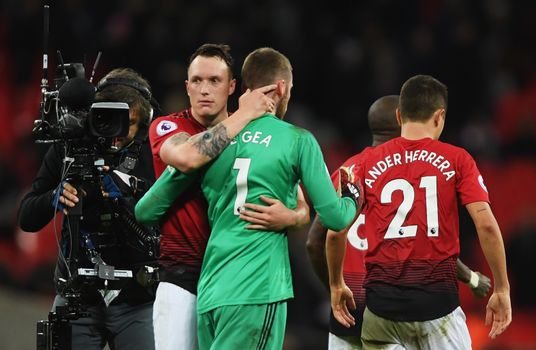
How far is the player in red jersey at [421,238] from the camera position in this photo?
5.56m

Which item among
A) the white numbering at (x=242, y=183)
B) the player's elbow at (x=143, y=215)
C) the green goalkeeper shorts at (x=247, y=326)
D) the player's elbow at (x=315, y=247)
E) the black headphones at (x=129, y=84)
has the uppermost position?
the black headphones at (x=129, y=84)

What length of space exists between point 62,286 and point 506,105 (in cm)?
778

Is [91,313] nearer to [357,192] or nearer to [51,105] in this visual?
[51,105]

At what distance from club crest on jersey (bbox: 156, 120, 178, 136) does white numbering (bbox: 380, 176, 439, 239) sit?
1.13 meters

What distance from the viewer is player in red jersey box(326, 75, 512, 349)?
5562mm

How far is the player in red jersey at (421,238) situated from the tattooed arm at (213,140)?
2.45 ft

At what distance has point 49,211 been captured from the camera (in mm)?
5652

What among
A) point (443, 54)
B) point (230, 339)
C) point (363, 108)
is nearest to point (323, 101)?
point (363, 108)

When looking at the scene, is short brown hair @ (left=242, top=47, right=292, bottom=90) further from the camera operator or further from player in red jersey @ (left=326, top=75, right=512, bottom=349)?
the camera operator

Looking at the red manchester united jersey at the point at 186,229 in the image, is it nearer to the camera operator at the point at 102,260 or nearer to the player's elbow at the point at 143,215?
the player's elbow at the point at 143,215

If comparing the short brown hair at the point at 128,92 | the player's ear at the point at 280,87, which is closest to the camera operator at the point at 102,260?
the short brown hair at the point at 128,92

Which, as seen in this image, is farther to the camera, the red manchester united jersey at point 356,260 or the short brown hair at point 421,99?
the red manchester united jersey at point 356,260

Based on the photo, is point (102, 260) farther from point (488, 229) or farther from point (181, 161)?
point (488, 229)

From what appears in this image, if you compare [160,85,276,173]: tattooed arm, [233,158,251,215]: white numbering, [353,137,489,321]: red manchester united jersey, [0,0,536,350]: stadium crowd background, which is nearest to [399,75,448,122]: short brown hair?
[353,137,489,321]: red manchester united jersey
